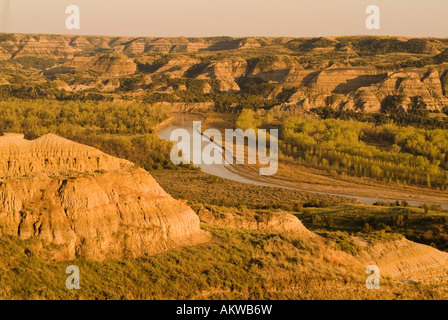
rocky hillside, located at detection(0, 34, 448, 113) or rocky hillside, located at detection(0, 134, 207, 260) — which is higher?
rocky hillside, located at detection(0, 34, 448, 113)

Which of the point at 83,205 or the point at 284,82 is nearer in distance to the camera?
A: the point at 83,205

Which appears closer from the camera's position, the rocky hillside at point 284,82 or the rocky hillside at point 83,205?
the rocky hillside at point 83,205

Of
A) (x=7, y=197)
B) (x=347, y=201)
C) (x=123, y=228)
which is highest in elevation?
(x=7, y=197)

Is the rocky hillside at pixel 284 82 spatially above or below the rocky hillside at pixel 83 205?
above

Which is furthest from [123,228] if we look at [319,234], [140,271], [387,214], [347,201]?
[347,201]

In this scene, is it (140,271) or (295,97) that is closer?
(140,271)

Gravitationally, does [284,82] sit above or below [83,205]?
above

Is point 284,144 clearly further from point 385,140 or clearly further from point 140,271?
point 140,271

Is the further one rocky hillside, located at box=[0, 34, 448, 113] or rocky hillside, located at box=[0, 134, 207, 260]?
rocky hillside, located at box=[0, 34, 448, 113]
